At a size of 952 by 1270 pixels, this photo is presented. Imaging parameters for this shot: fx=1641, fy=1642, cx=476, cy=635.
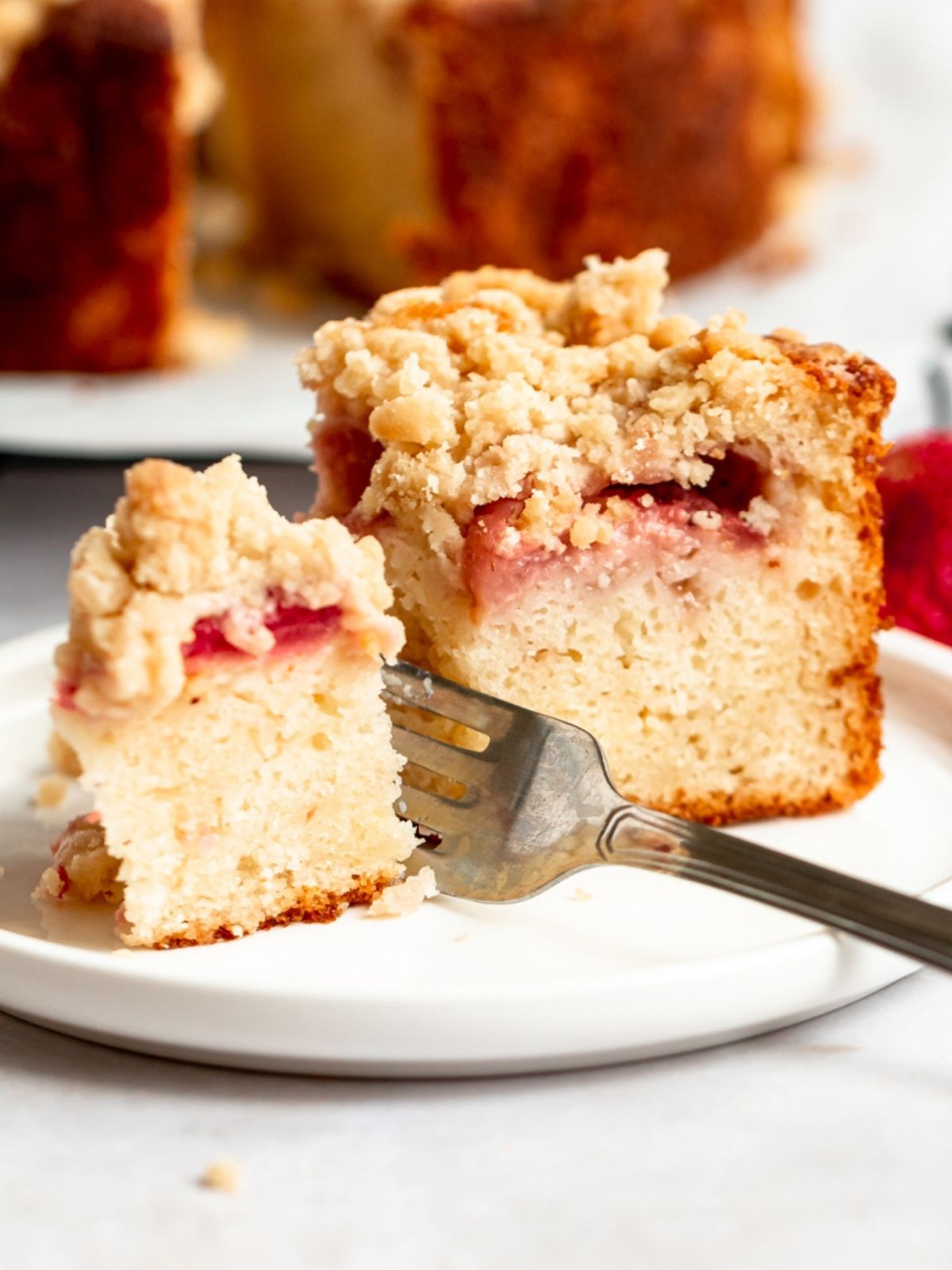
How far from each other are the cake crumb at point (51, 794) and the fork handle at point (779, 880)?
34.1 inches

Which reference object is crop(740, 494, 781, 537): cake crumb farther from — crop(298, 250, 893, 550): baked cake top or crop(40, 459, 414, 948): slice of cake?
crop(40, 459, 414, 948): slice of cake

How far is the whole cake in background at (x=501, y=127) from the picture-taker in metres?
4.29

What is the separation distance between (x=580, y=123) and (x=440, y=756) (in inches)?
107

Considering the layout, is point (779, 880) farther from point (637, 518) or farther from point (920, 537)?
point (920, 537)

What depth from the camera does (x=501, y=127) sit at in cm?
430

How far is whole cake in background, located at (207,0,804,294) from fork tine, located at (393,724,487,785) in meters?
2.45

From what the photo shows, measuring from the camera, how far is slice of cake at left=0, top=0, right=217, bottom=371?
396 cm

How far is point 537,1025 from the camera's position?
181 cm

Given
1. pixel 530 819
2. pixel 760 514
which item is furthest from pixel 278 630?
pixel 760 514

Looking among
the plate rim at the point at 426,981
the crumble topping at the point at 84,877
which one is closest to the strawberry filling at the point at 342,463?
the crumble topping at the point at 84,877

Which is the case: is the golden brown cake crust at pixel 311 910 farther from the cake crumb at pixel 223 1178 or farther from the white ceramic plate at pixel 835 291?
the white ceramic plate at pixel 835 291

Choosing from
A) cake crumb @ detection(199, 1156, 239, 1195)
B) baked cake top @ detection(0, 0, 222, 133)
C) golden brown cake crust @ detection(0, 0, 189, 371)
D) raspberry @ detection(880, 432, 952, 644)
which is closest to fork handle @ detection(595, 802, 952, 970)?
cake crumb @ detection(199, 1156, 239, 1195)

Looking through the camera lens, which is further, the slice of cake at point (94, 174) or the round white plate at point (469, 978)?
the slice of cake at point (94, 174)

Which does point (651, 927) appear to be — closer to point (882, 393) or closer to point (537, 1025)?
point (537, 1025)
